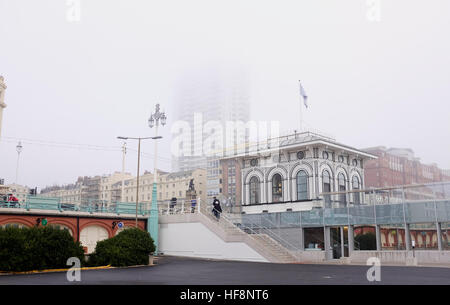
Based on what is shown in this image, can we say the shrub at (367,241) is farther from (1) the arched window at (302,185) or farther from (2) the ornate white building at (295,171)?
(1) the arched window at (302,185)

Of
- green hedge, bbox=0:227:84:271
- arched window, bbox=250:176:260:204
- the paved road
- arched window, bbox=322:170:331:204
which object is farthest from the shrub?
green hedge, bbox=0:227:84:271

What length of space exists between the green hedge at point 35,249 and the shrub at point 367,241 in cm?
1913

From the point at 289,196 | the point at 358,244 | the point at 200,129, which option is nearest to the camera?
the point at 358,244

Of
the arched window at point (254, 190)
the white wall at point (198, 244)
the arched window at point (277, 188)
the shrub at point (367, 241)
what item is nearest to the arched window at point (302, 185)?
the arched window at point (277, 188)

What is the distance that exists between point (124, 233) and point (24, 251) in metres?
6.47

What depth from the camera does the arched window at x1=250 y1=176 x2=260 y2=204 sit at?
41.4 m

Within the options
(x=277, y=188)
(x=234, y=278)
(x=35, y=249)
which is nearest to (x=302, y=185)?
(x=277, y=188)

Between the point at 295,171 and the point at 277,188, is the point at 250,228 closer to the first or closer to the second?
the point at 277,188

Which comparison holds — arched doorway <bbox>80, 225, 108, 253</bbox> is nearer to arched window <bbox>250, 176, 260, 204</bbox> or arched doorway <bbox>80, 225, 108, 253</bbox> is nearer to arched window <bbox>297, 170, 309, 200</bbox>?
arched window <bbox>250, 176, 260, 204</bbox>

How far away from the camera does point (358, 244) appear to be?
30.8 metres

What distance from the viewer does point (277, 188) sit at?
131ft

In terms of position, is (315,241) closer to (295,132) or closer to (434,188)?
(434,188)
